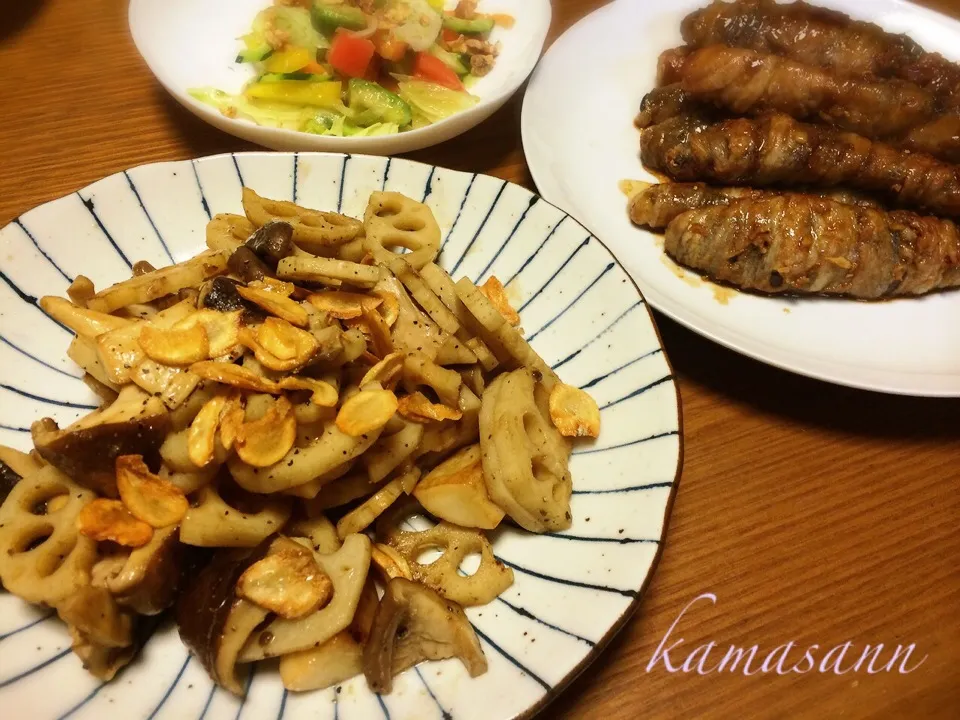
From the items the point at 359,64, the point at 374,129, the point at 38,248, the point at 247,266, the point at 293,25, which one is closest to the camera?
the point at 247,266

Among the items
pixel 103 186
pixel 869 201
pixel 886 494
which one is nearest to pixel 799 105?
pixel 869 201

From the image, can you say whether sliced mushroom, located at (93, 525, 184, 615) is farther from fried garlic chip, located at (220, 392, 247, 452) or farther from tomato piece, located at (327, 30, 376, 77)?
tomato piece, located at (327, 30, 376, 77)

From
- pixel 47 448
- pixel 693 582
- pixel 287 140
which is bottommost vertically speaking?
pixel 693 582

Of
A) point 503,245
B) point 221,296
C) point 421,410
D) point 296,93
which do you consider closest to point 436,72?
point 296,93

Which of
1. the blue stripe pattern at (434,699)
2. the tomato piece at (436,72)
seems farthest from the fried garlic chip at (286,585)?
the tomato piece at (436,72)

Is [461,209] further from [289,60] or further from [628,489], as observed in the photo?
[289,60]

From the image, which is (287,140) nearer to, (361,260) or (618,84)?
(361,260)
